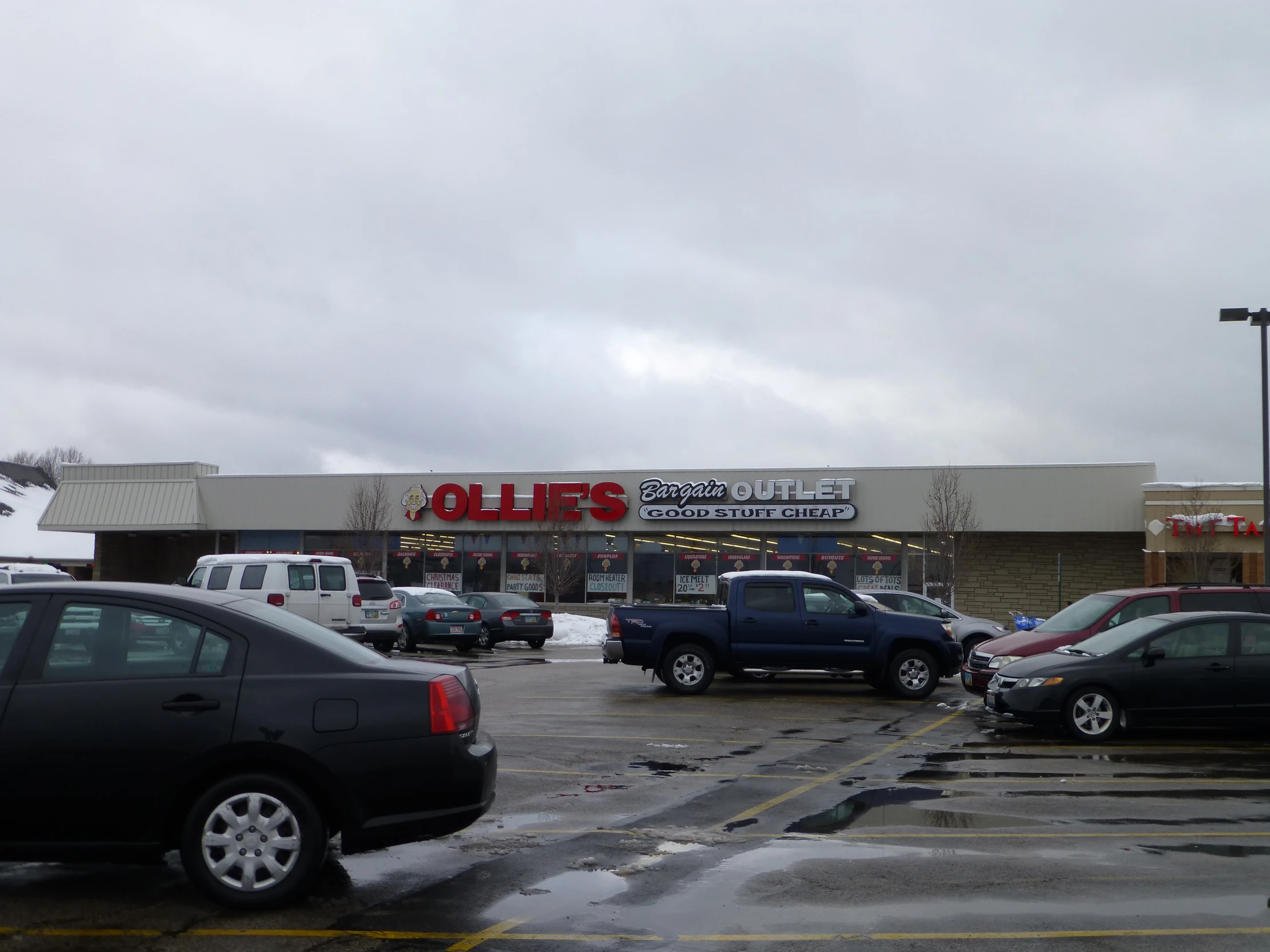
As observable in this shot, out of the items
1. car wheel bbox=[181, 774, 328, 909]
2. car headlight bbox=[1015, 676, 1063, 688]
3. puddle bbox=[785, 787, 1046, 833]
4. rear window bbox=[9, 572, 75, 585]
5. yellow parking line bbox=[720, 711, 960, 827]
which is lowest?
yellow parking line bbox=[720, 711, 960, 827]

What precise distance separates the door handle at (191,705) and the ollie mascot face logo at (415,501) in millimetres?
37471

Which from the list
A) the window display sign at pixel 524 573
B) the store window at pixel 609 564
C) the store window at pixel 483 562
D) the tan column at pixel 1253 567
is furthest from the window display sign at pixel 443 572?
the tan column at pixel 1253 567

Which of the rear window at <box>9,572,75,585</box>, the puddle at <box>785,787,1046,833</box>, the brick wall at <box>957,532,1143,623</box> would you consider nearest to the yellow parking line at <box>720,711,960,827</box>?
the puddle at <box>785,787,1046,833</box>

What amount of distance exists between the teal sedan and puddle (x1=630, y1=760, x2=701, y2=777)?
1753cm

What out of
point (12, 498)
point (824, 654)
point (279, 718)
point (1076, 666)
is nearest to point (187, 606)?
point (279, 718)

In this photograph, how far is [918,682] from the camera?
1772cm

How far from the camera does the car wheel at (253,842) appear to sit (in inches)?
229

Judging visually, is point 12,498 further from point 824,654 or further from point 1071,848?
point 1071,848

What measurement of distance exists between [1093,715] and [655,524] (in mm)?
28498

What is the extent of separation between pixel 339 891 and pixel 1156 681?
31.7 feet

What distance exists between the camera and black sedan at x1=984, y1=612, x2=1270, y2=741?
41.8 feet

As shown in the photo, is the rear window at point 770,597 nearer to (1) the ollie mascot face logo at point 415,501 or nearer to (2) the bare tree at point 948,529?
(2) the bare tree at point 948,529

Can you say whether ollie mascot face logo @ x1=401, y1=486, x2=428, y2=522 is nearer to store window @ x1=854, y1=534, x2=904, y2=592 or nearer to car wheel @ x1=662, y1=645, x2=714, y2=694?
store window @ x1=854, y1=534, x2=904, y2=592

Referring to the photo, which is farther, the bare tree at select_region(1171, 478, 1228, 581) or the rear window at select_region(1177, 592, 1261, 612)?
the bare tree at select_region(1171, 478, 1228, 581)
